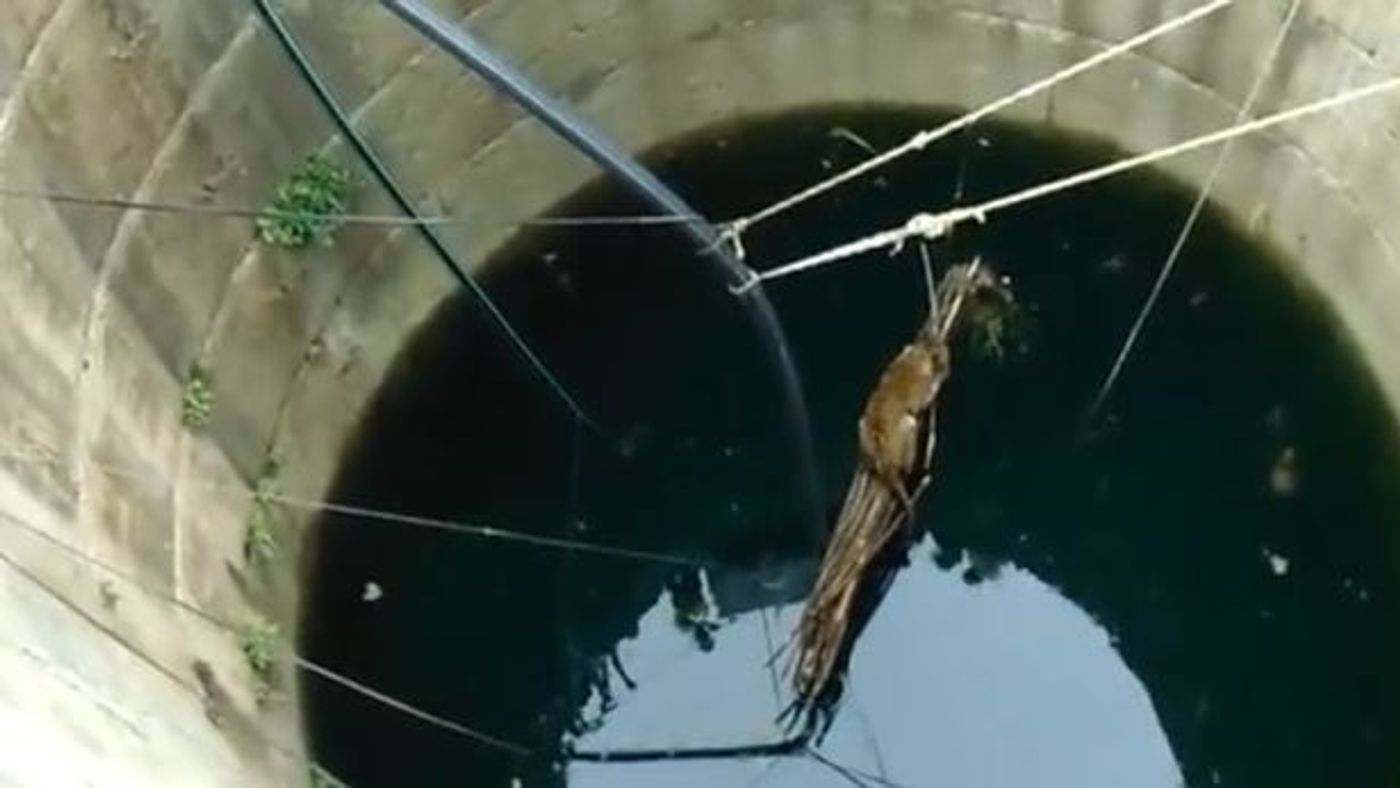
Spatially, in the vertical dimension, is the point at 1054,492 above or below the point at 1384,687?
above

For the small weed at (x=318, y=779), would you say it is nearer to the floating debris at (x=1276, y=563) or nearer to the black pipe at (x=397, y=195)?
the black pipe at (x=397, y=195)

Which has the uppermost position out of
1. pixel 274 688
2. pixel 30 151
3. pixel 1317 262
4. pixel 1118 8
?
pixel 1118 8

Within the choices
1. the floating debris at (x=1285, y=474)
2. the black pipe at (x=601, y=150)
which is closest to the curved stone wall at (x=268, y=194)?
the floating debris at (x=1285, y=474)

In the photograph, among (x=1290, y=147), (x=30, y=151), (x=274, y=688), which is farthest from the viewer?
(x=1290, y=147)

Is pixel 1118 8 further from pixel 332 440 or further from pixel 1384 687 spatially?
pixel 332 440

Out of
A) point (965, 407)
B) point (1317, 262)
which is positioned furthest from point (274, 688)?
point (1317, 262)

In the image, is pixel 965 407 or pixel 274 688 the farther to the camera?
pixel 965 407

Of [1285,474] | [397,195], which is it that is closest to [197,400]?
[397,195]
